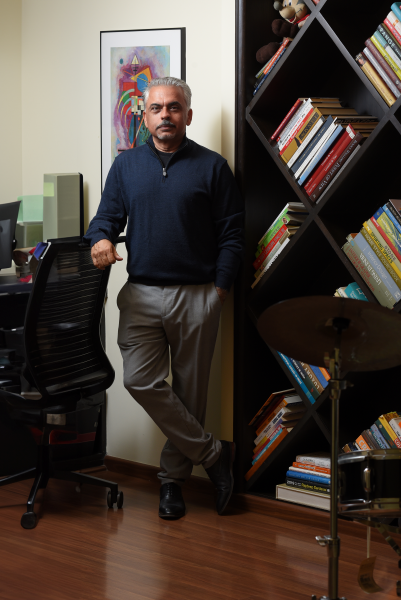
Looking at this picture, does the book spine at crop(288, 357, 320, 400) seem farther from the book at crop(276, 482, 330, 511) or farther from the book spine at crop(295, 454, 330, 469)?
the book at crop(276, 482, 330, 511)

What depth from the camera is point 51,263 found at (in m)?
2.51

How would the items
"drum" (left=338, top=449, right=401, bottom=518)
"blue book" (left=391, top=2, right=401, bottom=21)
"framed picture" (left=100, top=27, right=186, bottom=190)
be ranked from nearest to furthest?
"drum" (left=338, top=449, right=401, bottom=518) → "blue book" (left=391, top=2, right=401, bottom=21) → "framed picture" (left=100, top=27, right=186, bottom=190)

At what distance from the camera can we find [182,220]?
2.69 m

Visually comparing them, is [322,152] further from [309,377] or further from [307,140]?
[309,377]

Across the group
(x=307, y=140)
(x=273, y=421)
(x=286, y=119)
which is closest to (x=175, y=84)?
(x=286, y=119)

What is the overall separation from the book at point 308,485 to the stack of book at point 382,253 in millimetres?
732

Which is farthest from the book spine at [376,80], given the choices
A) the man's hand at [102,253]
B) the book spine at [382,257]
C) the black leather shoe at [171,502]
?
the black leather shoe at [171,502]

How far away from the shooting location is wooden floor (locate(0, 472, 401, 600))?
6.98 feet

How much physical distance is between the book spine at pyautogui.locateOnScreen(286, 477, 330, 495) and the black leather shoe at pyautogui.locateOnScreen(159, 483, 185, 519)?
429 millimetres

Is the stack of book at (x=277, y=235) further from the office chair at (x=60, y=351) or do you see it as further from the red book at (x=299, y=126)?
the office chair at (x=60, y=351)

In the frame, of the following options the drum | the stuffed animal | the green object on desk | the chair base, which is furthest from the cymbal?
the green object on desk

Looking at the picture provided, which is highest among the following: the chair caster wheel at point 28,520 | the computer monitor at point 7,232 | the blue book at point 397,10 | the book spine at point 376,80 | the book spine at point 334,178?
the blue book at point 397,10

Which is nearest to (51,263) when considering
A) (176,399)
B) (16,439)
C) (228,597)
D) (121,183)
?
(121,183)

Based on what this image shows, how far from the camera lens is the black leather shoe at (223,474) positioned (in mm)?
2758
